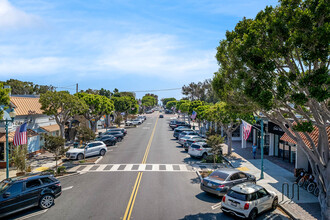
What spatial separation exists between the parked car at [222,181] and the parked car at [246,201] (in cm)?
192

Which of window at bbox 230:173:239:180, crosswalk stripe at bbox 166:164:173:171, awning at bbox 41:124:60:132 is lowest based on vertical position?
crosswalk stripe at bbox 166:164:173:171

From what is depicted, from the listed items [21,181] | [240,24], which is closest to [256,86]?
[240,24]

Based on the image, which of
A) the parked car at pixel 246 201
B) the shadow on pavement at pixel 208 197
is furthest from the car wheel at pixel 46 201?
the parked car at pixel 246 201

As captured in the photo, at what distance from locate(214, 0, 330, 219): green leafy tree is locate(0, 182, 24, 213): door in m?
11.7

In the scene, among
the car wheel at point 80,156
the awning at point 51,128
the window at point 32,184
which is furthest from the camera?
the awning at point 51,128

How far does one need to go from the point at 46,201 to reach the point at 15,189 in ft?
5.40

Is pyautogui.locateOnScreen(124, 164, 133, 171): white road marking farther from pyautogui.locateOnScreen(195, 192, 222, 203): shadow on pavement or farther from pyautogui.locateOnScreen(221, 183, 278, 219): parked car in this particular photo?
pyautogui.locateOnScreen(221, 183, 278, 219): parked car

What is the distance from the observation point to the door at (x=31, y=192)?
12.2 m

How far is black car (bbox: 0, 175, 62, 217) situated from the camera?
37.9ft

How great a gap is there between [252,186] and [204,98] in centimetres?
7983

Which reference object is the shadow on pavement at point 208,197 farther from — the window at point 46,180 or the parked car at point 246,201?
the window at point 46,180

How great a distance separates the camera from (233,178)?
14766mm

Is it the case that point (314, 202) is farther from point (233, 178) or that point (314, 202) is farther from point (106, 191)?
point (106, 191)

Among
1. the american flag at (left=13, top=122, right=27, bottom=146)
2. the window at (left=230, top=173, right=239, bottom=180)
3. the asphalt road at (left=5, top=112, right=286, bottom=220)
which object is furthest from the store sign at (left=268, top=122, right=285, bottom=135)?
the american flag at (left=13, top=122, right=27, bottom=146)
